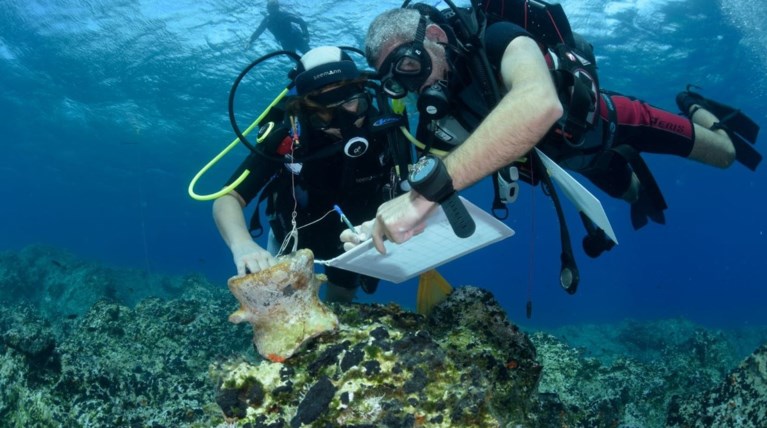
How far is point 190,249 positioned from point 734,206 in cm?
11386

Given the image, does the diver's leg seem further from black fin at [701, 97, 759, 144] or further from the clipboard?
the clipboard

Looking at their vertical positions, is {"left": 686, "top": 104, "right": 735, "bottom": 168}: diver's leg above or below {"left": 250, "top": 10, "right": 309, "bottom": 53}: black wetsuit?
below

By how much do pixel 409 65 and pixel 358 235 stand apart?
5.45 feet

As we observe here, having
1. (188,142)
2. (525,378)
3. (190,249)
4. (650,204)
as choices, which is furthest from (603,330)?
(190,249)

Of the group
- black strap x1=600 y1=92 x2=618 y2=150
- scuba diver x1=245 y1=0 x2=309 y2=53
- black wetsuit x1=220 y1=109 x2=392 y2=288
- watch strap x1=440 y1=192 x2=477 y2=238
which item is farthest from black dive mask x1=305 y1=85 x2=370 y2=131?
scuba diver x1=245 y1=0 x2=309 y2=53

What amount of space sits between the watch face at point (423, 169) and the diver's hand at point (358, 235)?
38cm

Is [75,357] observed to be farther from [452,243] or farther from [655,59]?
[655,59]

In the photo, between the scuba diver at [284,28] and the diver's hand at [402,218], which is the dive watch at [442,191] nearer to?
the diver's hand at [402,218]

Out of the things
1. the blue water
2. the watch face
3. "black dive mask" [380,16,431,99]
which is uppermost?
"black dive mask" [380,16,431,99]

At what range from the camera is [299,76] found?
3826 millimetres

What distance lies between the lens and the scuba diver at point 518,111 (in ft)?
7.58

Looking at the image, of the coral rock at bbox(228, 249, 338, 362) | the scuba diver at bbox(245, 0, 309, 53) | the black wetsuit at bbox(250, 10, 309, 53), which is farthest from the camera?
the black wetsuit at bbox(250, 10, 309, 53)

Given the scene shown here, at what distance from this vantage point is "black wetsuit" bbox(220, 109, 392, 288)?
421cm

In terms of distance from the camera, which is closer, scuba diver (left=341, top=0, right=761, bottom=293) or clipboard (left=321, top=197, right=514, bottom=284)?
scuba diver (left=341, top=0, right=761, bottom=293)
